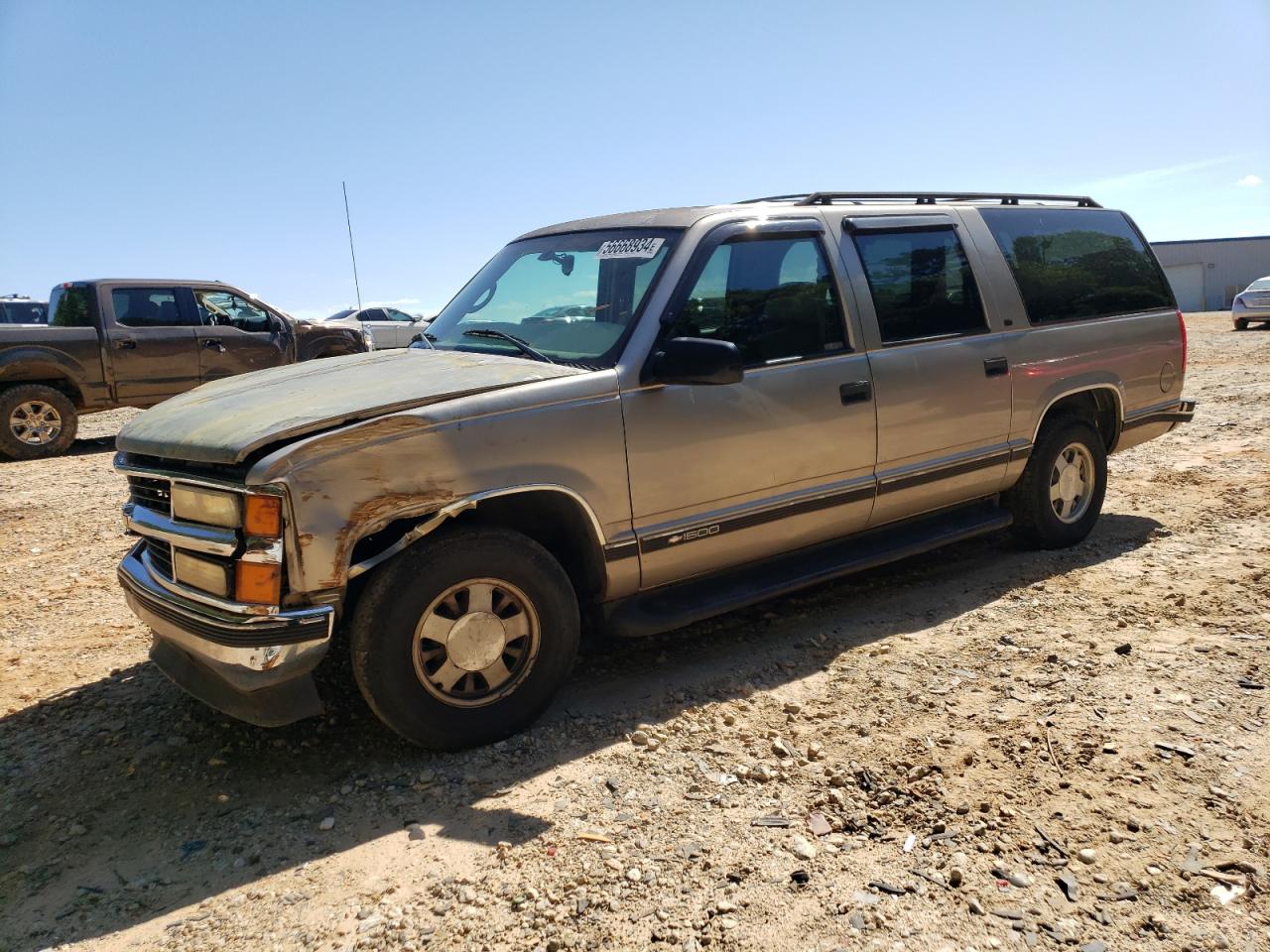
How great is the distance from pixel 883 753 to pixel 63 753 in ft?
9.98

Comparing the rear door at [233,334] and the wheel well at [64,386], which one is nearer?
the wheel well at [64,386]

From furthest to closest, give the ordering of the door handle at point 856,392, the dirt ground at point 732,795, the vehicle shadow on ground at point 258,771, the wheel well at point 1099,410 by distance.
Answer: the wheel well at point 1099,410, the door handle at point 856,392, the vehicle shadow on ground at point 258,771, the dirt ground at point 732,795

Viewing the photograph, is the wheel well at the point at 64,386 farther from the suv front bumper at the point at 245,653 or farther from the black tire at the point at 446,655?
the black tire at the point at 446,655

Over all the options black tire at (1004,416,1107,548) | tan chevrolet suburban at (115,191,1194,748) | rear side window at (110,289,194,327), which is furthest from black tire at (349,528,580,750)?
rear side window at (110,289,194,327)

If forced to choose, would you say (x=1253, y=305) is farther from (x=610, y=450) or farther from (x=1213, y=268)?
(x=1213, y=268)

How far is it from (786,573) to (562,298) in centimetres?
158

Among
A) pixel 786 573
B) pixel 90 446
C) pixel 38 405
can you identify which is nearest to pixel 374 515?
pixel 786 573

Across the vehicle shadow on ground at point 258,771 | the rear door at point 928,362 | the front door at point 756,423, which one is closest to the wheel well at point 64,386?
the vehicle shadow on ground at point 258,771

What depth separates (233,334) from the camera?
11.8 m

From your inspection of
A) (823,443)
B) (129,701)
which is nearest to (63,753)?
(129,701)

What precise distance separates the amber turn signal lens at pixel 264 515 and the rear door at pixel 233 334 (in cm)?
902

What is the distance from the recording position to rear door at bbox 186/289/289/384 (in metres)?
11.6

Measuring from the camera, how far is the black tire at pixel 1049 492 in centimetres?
531

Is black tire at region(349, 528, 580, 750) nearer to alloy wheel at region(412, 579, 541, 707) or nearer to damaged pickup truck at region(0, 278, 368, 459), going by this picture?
alloy wheel at region(412, 579, 541, 707)
